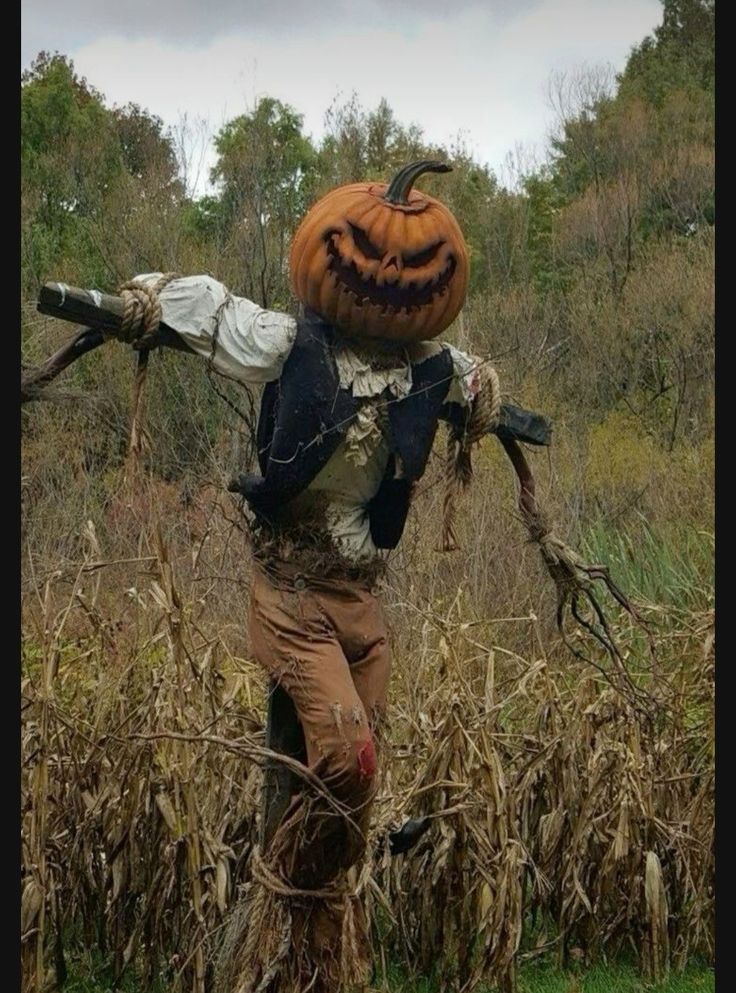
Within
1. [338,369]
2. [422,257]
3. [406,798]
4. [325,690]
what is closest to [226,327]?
[338,369]

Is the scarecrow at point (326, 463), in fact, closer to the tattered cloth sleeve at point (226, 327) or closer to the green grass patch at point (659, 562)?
the tattered cloth sleeve at point (226, 327)

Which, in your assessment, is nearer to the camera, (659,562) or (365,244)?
(365,244)

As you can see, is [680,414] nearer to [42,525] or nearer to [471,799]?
[42,525]

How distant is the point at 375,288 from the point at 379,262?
0.06 metres

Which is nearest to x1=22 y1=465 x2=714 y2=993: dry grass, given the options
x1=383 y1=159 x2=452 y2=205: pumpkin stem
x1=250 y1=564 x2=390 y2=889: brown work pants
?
x1=250 y1=564 x2=390 y2=889: brown work pants

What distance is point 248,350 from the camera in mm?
3986

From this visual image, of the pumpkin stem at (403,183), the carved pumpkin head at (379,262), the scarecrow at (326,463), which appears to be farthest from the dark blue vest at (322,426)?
the pumpkin stem at (403,183)

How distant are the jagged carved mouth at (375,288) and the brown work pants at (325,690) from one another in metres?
0.73

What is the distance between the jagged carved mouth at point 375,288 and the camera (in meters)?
3.95

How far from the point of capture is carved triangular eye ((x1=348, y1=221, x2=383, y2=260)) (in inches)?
156

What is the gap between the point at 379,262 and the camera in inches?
155

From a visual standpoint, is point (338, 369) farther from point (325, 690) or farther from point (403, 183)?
point (325, 690)

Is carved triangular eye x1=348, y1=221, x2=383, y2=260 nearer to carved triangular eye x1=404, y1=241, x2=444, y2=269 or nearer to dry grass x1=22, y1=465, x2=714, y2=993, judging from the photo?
carved triangular eye x1=404, y1=241, x2=444, y2=269

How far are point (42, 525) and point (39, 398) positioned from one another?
6.20 m
